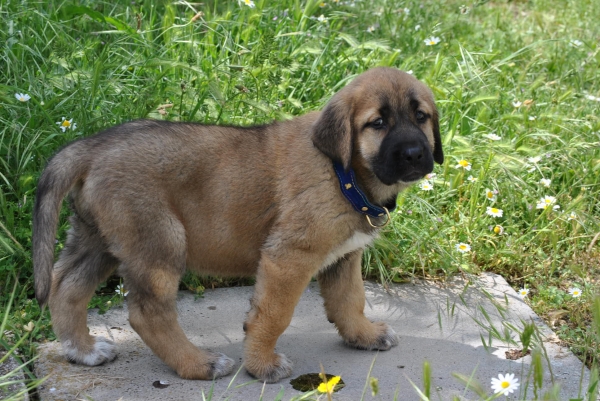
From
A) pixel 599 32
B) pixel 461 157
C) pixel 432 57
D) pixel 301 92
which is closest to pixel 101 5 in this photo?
pixel 301 92

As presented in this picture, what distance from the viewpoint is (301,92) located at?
5.64 metres

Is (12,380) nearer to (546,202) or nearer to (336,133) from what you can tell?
(336,133)

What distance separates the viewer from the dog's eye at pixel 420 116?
12.1 ft

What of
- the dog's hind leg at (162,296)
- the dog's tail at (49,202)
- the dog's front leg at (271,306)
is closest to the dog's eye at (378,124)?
the dog's front leg at (271,306)

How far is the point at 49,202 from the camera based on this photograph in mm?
3418

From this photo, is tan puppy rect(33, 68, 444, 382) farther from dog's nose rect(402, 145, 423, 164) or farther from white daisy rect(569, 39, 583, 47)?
white daisy rect(569, 39, 583, 47)

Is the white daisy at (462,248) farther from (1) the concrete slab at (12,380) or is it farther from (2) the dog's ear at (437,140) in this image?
(1) the concrete slab at (12,380)

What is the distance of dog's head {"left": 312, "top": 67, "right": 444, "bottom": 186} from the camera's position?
3.54 meters

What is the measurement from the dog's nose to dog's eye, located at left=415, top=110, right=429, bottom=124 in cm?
23

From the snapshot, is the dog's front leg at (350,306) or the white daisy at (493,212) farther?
the white daisy at (493,212)

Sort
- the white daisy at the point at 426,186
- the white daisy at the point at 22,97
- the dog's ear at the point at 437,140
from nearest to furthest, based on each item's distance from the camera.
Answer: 1. the dog's ear at the point at 437,140
2. the white daisy at the point at 22,97
3. the white daisy at the point at 426,186

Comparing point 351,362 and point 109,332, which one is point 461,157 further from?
point 109,332

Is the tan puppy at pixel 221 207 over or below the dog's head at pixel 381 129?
below

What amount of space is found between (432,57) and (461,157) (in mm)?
1283
